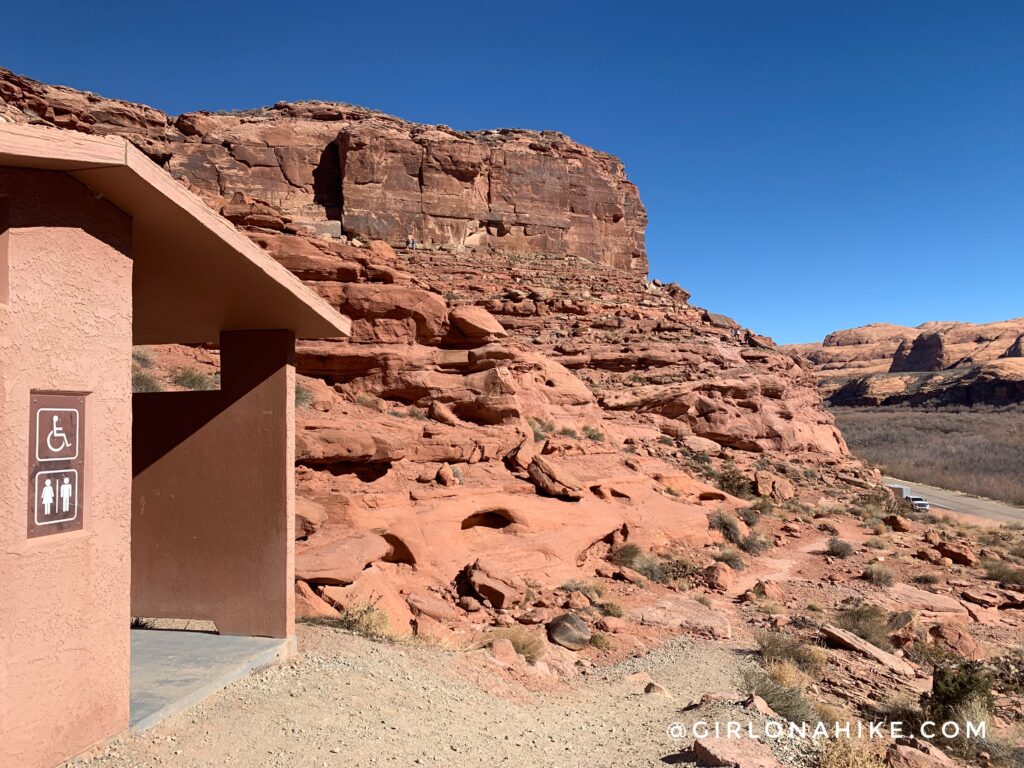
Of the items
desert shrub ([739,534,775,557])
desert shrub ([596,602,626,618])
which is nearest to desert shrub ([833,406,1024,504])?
desert shrub ([739,534,775,557])

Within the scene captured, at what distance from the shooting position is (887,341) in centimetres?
11275

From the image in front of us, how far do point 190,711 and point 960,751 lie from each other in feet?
19.9

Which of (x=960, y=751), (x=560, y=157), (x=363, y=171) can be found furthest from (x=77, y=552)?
(x=560, y=157)

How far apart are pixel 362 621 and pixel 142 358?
8678 millimetres

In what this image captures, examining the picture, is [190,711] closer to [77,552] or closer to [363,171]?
[77,552]

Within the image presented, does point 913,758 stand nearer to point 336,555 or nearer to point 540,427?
Answer: point 336,555

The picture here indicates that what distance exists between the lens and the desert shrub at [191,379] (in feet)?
38.9

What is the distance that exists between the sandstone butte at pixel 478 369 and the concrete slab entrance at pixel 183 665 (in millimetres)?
1840

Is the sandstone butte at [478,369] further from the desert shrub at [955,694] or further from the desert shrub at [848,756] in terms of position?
the desert shrub at [848,756]

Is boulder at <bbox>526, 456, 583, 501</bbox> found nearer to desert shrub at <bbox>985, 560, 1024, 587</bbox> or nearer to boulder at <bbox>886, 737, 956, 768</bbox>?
boulder at <bbox>886, 737, 956, 768</bbox>

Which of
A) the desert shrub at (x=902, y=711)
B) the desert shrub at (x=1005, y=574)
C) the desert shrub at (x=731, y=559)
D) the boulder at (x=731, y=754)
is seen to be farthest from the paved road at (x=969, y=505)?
the boulder at (x=731, y=754)

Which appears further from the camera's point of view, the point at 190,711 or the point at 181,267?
the point at 181,267

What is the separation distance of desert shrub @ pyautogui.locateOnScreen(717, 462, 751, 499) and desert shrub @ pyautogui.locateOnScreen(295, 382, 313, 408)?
1201cm

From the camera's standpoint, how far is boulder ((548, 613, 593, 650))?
7.77 m
